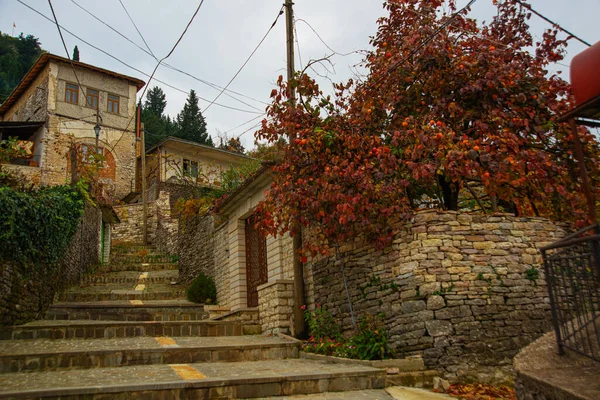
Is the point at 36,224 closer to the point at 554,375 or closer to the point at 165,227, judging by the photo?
the point at 554,375

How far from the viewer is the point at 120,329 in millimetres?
8289

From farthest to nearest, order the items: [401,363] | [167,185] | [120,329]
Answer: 1. [167,185]
2. [120,329]
3. [401,363]

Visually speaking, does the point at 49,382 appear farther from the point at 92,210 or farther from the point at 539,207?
the point at 92,210

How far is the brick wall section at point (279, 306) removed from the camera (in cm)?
877

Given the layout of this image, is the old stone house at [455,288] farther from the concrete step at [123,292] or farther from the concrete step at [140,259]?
the concrete step at [140,259]

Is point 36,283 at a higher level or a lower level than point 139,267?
lower

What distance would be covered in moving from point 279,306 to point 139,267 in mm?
9092

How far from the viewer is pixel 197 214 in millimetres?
14648

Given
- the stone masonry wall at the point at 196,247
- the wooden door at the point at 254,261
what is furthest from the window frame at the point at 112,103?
the wooden door at the point at 254,261

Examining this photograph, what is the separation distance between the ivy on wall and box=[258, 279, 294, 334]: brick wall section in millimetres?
4097

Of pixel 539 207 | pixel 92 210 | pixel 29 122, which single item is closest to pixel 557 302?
pixel 539 207

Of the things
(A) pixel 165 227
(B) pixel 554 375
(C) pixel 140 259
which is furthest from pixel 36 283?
(A) pixel 165 227

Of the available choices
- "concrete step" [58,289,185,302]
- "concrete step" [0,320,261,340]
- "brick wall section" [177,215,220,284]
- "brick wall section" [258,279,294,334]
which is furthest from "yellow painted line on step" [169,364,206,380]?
"brick wall section" [177,215,220,284]

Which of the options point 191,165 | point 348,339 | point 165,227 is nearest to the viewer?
point 348,339
